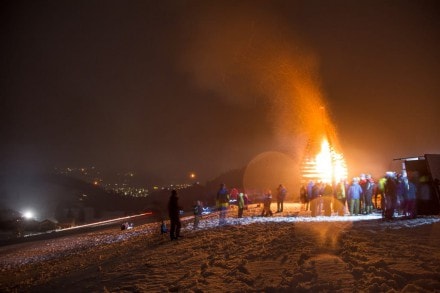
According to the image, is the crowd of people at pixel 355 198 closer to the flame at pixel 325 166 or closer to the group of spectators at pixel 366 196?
the group of spectators at pixel 366 196

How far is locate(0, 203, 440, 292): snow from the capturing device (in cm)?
673

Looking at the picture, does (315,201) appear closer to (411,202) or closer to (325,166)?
(411,202)

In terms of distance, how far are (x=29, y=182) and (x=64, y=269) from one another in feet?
257

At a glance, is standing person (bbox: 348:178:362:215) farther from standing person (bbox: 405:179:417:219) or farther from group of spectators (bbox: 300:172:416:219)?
standing person (bbox: 405:179:417:219)

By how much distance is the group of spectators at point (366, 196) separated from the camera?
14844 mm

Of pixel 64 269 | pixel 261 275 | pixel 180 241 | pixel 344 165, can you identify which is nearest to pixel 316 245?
pixel 261 275

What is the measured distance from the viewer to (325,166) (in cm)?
2797

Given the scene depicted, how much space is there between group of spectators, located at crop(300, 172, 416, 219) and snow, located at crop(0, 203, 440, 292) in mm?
2317

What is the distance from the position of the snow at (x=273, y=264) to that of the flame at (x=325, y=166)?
14.8 meters

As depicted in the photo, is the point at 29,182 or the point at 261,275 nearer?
the point at 261,275

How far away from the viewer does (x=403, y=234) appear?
10.6m

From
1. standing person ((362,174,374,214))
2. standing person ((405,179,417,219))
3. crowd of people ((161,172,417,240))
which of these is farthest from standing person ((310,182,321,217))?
standing person ((405,179,417,219))

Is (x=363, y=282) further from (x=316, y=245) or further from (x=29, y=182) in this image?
(x=29, y=182)

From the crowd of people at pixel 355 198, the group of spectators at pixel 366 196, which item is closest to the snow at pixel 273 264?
the crowd of people at pixel 355 198
